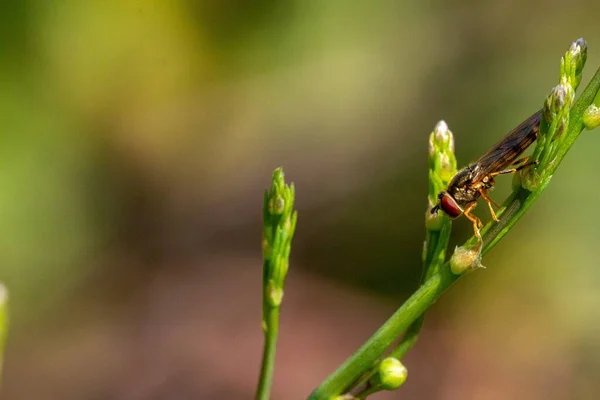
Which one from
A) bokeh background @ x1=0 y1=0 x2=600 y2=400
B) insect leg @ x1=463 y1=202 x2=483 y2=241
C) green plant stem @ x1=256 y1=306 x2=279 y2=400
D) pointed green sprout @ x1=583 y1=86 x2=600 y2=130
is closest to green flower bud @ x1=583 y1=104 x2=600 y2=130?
pointed green sprout @ x1=583 y1=86 x2=600 y2=130

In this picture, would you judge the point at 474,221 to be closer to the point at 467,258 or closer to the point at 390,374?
the point at 467,258

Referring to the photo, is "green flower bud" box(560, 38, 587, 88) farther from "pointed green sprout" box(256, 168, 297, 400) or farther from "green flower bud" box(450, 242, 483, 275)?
"pointed green sprout" box(256, 168, 297, 400)

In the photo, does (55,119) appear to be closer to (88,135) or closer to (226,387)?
(88,135)

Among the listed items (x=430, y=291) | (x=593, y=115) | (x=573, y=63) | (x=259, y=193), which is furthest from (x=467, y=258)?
(x=259, y=193)

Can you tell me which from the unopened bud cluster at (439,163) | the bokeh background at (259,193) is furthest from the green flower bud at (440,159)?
the bokeh background at (259,193)

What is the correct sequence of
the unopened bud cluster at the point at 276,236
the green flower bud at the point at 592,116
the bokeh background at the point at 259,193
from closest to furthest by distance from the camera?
1. the green flower bud at the point at 592,116
2. the unopened bud cluster at the point at 276,236
3. the bokeh background at the point at 259,193

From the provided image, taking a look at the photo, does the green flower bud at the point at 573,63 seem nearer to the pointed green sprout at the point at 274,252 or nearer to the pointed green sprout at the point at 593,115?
the pointed green sprout at the point at 593,115
